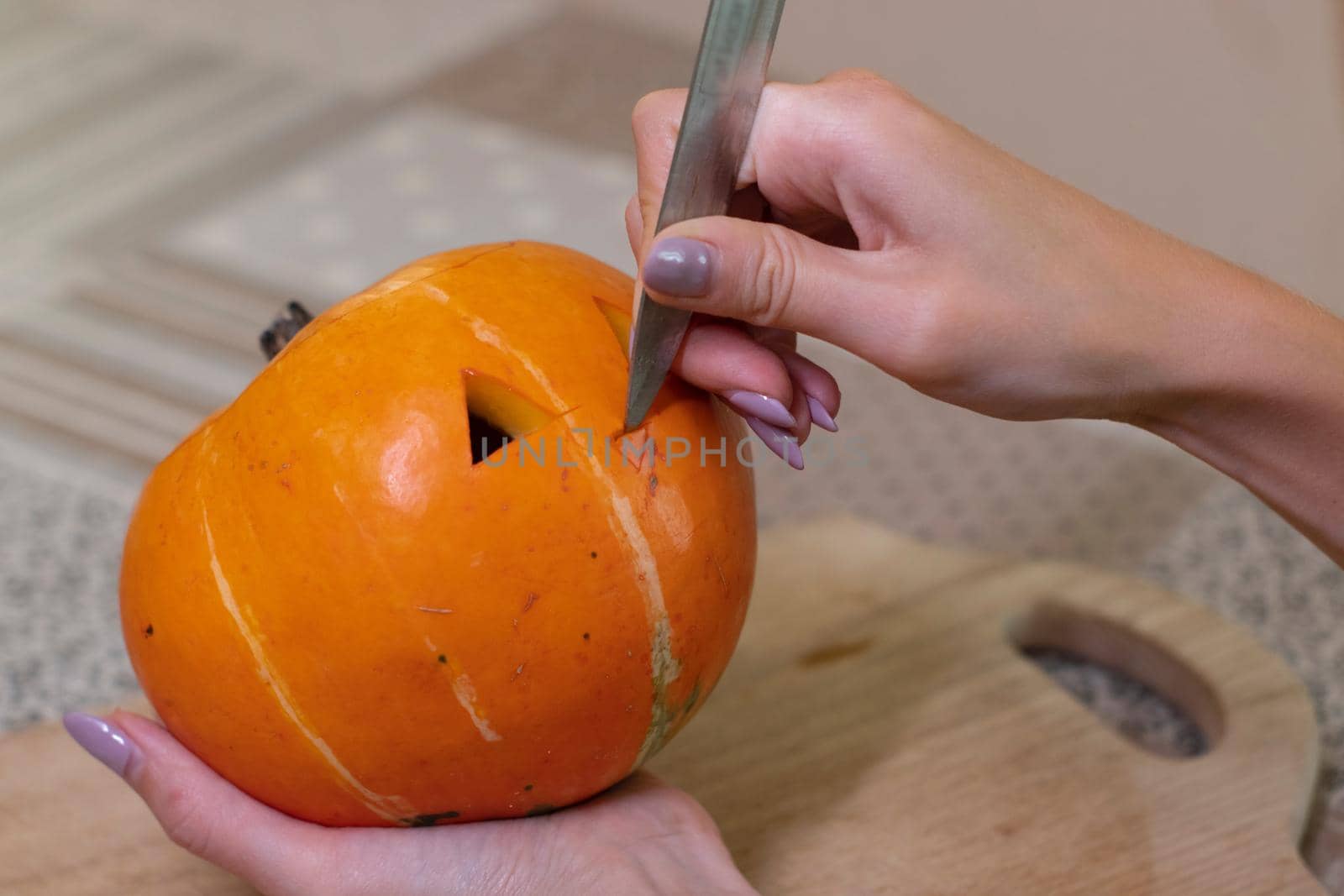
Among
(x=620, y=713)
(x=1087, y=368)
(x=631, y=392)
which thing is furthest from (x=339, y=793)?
(x=1087, y=368)

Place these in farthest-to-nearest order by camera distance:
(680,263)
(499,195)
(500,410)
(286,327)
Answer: (499,195), (286,327), (500,410), (680,263)

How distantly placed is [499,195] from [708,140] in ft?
4.99

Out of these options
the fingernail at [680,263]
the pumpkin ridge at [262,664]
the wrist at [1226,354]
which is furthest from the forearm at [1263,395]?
the pumpkin ridge at [262,664]

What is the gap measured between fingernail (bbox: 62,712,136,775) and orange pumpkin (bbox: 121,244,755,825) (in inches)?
2.5

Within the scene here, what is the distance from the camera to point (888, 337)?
83cm

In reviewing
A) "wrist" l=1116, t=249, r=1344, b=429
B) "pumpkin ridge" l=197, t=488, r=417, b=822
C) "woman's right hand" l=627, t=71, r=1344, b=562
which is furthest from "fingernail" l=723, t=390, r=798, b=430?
"pumpkin ridge" l=197, t=488, r=417, b=822

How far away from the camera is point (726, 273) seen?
2.68 ft

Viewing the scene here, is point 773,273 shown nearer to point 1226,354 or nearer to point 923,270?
point 923,270

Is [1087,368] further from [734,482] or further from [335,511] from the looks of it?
[335,511]

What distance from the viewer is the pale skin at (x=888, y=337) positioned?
83cm

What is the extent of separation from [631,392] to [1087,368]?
11.2 inches

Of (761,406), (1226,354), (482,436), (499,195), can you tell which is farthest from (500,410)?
(499,195)

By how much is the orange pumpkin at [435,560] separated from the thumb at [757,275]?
0.11 m

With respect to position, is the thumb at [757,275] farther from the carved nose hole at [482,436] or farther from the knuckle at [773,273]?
the carved nose hole at [482,436]
